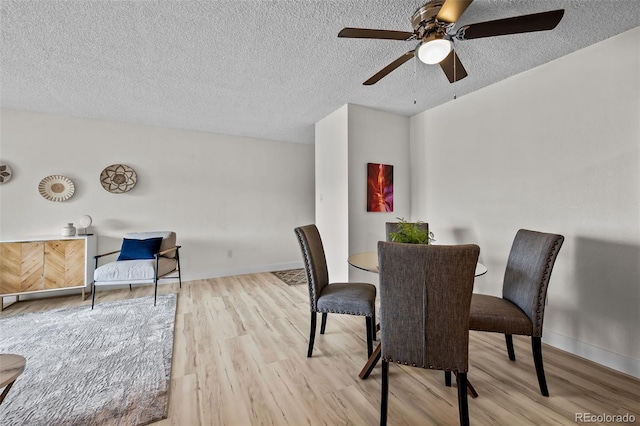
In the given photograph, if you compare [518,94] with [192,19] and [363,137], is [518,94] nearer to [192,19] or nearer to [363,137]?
[363,137]

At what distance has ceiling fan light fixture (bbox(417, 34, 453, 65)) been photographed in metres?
1.47

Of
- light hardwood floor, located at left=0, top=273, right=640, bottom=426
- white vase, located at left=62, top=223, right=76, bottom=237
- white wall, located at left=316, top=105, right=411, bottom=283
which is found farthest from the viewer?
white vase, located at left=62, top=223, right=76, bottom=237

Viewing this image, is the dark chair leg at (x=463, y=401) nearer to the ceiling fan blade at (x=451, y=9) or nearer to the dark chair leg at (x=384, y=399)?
the dark chair leg at (x=384, y=399)

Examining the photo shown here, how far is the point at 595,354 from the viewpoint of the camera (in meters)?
1.99

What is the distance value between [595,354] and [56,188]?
5978 millimetres

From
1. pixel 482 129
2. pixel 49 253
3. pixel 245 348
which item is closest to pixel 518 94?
pixel 482 129

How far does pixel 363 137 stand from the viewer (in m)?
3.31

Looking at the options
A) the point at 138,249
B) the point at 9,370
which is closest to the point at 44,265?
the point at 138,249

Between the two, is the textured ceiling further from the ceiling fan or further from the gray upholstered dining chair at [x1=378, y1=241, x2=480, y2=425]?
the gray upholstered dining chair at [x1=378, y1=241, x2=480, y2=425]

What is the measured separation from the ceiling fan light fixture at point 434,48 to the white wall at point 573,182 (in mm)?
1431

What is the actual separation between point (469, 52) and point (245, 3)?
5.75 ft

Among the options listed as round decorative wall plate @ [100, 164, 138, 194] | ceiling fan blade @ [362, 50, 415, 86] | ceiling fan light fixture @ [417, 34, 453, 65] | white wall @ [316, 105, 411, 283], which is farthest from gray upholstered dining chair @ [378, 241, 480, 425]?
round decorative wall plate @ [100, 164, 138, 194]

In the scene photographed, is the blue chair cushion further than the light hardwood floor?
Yes

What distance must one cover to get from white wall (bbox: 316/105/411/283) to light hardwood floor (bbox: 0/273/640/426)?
3.44ft
